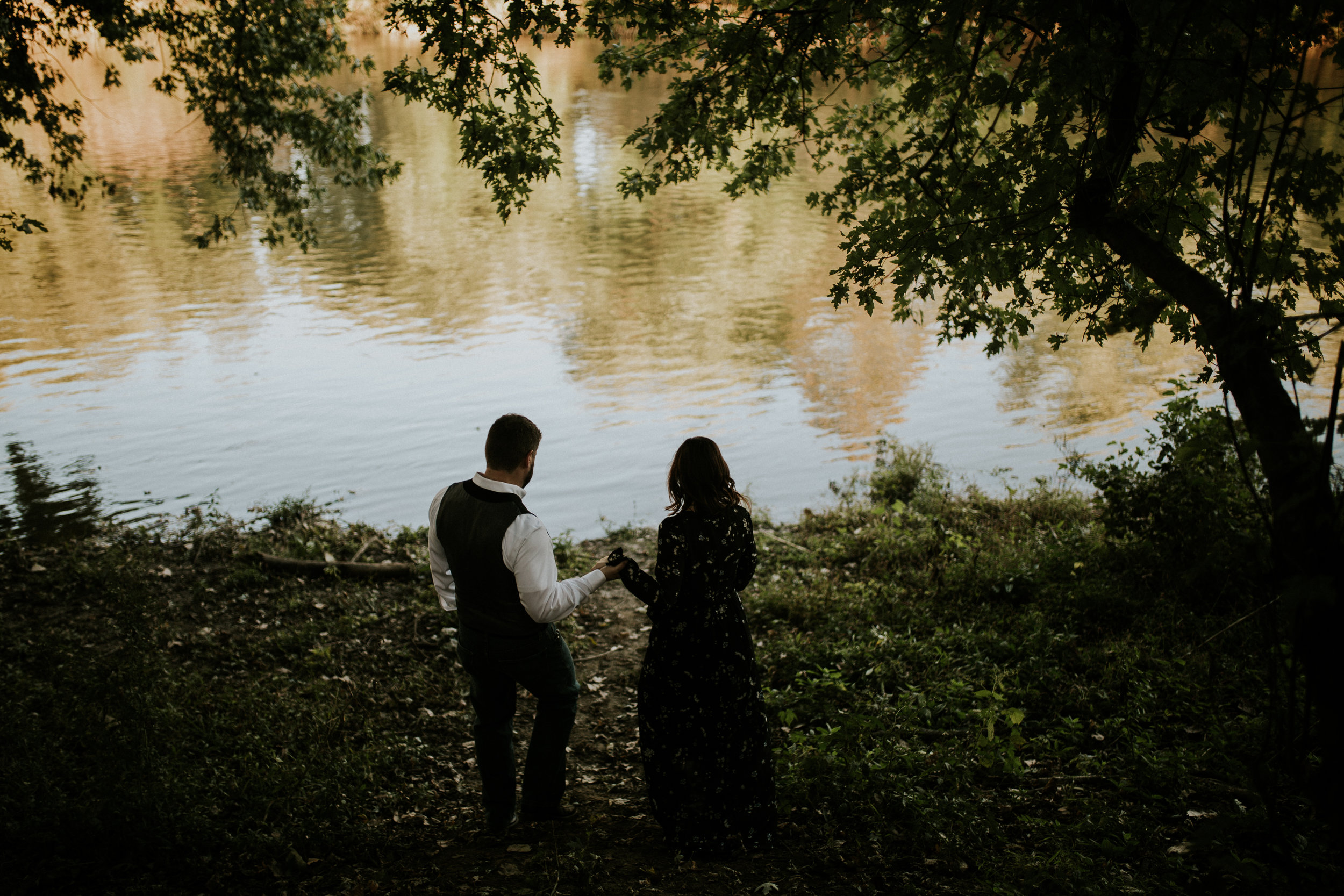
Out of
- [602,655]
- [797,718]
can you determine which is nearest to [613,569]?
[797,718]

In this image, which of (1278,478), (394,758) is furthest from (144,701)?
(1278,478)

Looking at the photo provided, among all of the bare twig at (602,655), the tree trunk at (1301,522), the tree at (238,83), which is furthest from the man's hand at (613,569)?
the tree at (238,83)

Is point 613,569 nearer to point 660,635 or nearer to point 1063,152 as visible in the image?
point 660,635

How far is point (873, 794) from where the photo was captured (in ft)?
14.7

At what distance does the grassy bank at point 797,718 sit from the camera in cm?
393

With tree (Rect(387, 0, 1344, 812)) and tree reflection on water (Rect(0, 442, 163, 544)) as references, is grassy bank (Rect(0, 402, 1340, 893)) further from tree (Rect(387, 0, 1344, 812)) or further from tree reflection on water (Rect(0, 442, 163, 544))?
tree reflection on water (Rect(0, 442, 163, 544))

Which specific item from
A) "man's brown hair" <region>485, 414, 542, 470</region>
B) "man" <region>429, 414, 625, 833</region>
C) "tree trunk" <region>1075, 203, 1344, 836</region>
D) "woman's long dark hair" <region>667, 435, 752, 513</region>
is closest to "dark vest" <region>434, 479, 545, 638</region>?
"man" <region>429, 414, 625, 833</region>

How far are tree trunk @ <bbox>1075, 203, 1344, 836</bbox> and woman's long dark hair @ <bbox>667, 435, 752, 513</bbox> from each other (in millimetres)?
1986

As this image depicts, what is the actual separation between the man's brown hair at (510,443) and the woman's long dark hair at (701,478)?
25.9 inches

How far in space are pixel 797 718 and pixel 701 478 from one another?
2.42 m

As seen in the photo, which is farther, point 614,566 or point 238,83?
point 238,83

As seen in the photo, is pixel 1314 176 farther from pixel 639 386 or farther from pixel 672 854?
pixel 639 386

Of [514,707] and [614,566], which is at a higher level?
[614,566]

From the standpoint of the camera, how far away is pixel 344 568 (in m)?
8.41
